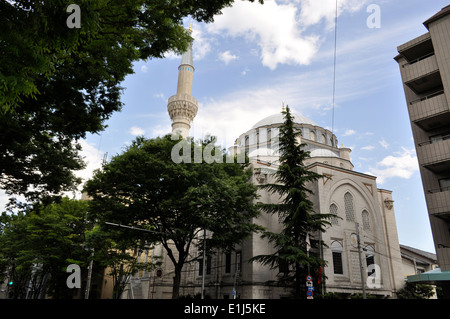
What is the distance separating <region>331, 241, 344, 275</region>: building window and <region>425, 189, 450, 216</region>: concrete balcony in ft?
37.5

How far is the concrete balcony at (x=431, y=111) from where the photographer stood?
15945mm

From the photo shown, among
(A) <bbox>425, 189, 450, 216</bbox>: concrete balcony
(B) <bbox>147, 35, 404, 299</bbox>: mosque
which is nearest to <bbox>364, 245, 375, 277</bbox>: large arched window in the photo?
(B) <bbox>147, 35, 404, 299</bbox>: mosque

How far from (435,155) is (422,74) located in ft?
15.1

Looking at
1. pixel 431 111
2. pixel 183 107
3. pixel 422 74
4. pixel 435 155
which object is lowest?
pixel 435 155

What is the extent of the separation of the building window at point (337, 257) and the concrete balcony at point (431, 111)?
1254cm

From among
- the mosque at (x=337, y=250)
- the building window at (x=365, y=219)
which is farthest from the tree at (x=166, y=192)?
the building window at (x=365, y=219)

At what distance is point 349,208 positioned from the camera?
28.8m

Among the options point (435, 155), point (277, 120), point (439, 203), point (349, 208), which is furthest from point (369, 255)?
point (277, 120)

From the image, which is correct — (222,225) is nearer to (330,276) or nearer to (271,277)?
(271,277)

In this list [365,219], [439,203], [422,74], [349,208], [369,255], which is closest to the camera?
[439,203]

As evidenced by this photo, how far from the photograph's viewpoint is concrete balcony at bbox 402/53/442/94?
658 inches

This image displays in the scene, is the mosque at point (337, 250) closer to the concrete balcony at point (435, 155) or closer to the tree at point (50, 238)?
the concrete balcony at point (435, 155)

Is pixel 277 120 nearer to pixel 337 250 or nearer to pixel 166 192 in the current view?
pixel 337 250
